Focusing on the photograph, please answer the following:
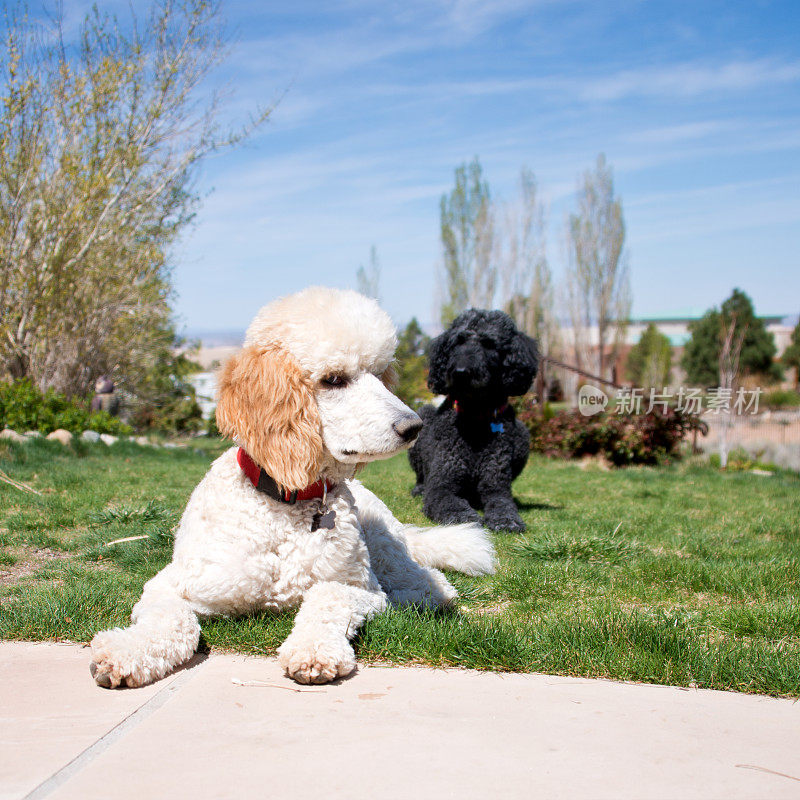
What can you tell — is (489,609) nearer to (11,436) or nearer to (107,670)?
(107,670)

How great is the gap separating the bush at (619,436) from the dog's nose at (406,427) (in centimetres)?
931

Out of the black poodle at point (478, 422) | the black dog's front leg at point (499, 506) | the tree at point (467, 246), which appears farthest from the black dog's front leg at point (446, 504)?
the tree at point (467, 246)

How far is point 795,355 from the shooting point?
121ft

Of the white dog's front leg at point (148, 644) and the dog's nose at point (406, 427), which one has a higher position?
the dog's nose at point (406, 427)

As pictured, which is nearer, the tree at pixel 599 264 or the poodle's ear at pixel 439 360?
the poodle's ear at pixel 439 360

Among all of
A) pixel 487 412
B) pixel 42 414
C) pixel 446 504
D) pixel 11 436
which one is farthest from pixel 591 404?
pixel 11 436

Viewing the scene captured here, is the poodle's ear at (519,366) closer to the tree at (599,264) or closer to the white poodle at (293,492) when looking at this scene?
the white poodle at (293,492)

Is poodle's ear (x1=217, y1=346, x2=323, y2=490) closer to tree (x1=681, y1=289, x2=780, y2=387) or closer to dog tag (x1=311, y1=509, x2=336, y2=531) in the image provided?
dog tag (x1=311, y1=509, x2=336, y2=531)

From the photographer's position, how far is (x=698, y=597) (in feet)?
11.7

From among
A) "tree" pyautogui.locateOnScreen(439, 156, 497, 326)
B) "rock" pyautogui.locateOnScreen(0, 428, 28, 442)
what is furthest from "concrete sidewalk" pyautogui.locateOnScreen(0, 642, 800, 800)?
"tree" pyautogui.locateOnScreen(439, 156, 497, 326)

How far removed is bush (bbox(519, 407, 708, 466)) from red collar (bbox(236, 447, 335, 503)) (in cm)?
920

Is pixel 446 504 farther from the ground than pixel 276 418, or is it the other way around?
pixel 276 418

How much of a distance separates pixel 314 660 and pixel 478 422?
349 cm

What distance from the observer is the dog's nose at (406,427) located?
2326 mm
